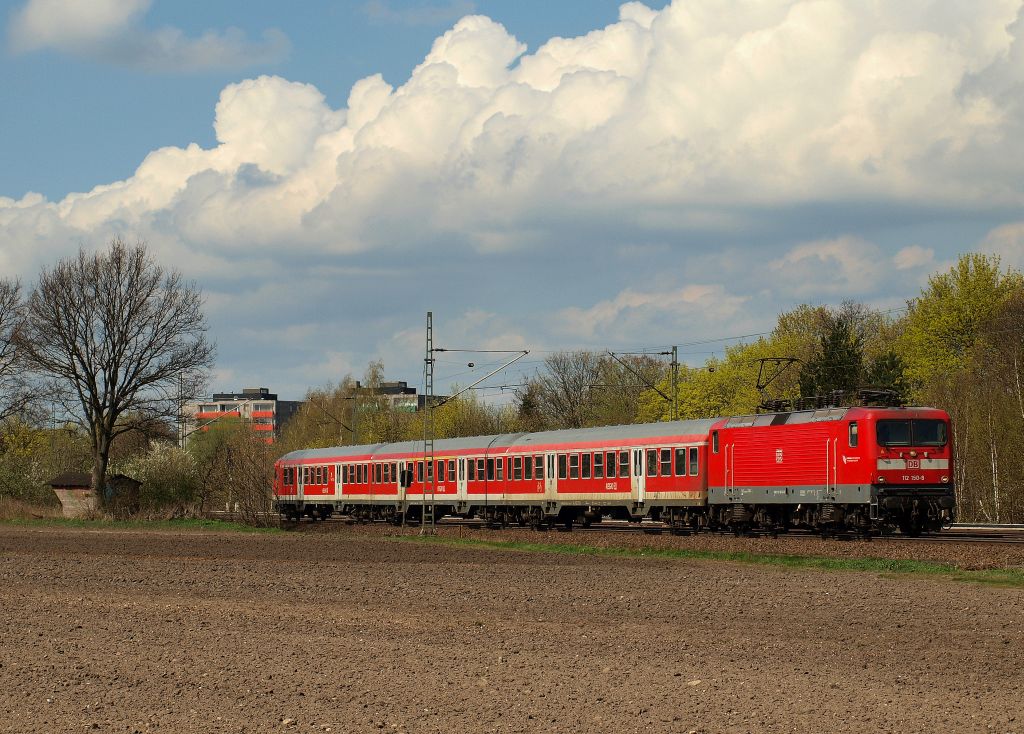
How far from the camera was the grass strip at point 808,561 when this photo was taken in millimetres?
26578

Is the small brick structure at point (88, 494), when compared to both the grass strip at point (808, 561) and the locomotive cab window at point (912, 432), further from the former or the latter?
the locomotive cab window at point (912, 432)

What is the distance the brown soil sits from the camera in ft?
39.1

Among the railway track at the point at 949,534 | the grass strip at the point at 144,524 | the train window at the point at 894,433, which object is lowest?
the grass strip at the point at 144,524

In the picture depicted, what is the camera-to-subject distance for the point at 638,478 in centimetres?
4516

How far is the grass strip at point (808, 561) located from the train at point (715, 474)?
5.07 metres

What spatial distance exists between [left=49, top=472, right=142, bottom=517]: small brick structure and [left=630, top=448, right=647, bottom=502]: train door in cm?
3343

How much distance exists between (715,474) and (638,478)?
4166 mm

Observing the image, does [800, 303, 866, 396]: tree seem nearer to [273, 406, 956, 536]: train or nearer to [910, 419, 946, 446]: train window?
[273, 406, 956, 536]: train

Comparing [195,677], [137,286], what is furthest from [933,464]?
[137,286]

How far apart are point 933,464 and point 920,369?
128ft

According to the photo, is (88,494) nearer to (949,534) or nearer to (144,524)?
(144,524)

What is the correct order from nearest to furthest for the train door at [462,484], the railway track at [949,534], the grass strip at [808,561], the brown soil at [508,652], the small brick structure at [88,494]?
the brown soil at [508,652] → the grass strip at [808,561] → the railway track at [949,534] → the train door at [462,484] → the small brick structure at [88,494]

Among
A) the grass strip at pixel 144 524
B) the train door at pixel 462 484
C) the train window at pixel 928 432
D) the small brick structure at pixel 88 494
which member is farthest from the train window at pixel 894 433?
the small brick structure at pixel 88 494

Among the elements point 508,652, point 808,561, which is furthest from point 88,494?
point 508,652
